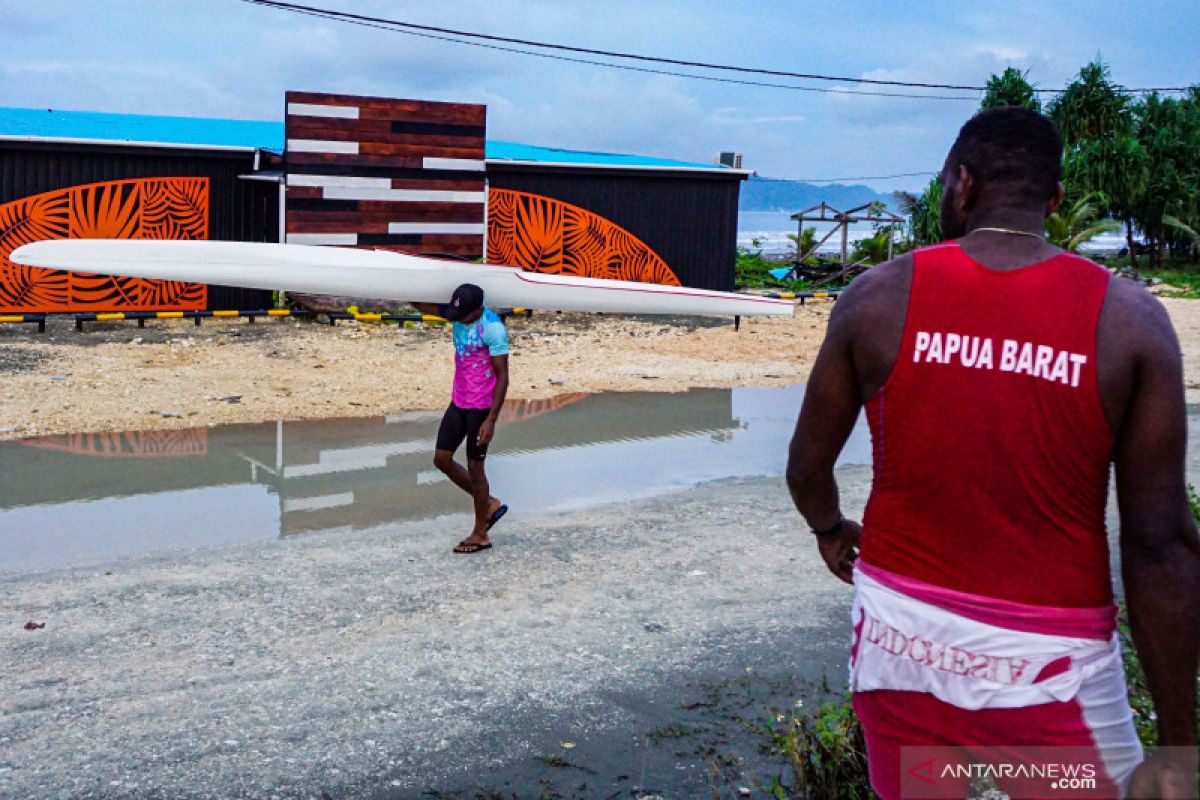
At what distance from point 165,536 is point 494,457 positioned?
3284mm

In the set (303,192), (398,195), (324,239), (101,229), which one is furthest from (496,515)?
(101,229)

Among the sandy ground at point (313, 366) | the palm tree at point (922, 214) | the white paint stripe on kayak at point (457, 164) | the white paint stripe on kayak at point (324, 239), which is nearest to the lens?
the sandy ground at point (313, 366)

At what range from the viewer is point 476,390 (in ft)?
24.0

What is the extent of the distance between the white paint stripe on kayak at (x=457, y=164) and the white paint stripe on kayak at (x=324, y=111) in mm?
1419

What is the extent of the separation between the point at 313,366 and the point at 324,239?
4279 millimetres

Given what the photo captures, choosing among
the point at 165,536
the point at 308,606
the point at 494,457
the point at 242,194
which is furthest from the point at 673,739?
the point at 242,194

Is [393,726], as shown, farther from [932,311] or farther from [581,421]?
[581,421]

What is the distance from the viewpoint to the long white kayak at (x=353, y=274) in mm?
6891

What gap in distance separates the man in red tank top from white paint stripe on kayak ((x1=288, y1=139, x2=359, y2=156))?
1711 centimetres

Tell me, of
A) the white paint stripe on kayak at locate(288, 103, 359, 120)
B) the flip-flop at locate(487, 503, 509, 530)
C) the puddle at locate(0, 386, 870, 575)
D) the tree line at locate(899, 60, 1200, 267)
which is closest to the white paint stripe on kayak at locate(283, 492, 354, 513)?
the puddle at locate(0, 386, 870, 575)

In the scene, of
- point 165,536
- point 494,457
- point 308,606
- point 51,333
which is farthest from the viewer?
point 51,333

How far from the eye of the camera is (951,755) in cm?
231

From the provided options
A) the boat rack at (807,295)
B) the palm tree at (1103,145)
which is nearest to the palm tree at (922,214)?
the palm tree at (1103,145)

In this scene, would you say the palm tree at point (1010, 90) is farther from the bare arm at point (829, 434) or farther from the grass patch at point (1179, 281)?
the bare arm at point (829, 434)
